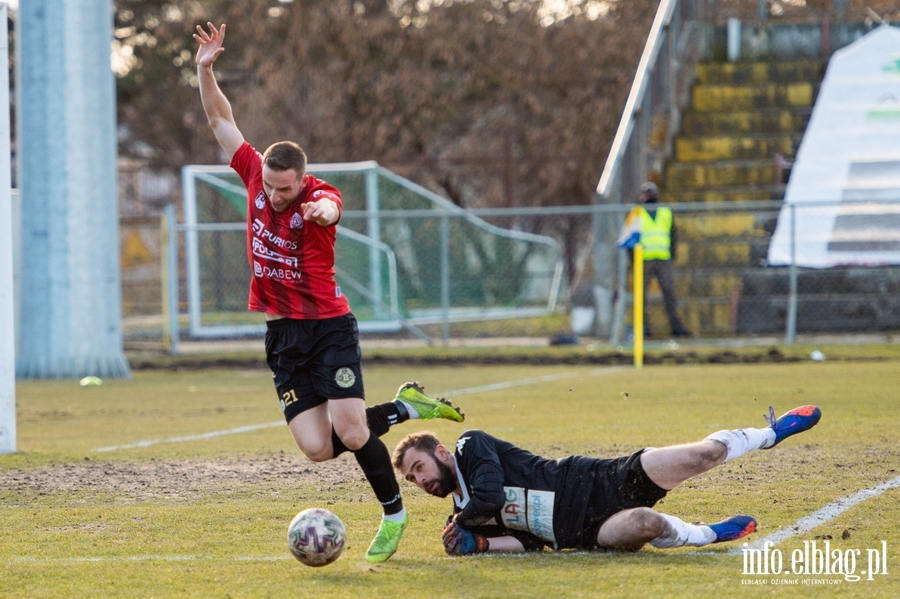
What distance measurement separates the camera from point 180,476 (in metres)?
7.86

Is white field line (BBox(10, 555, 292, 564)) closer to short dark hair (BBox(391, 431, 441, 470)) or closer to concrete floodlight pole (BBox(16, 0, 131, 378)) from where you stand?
short dark hair (BBox(391, 431, 441, 470))

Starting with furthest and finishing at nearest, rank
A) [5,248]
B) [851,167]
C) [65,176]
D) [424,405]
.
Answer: [851,167] < [65,176] < [5,248] < [424,405]

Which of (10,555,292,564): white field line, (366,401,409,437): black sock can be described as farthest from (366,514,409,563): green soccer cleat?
(366,401,409,437): black sock


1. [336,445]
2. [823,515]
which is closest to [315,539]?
[336,445]

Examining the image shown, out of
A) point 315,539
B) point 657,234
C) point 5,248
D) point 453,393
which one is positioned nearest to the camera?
point 315,539

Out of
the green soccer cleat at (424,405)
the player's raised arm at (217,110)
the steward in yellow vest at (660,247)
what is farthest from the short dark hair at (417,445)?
the steward in yellow vest at (660,247)

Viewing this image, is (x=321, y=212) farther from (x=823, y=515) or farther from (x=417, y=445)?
(x=823, y=515)

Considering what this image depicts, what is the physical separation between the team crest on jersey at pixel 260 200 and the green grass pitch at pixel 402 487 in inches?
64.3

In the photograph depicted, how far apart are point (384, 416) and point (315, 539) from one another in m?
1.36

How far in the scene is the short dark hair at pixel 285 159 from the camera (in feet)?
18.6

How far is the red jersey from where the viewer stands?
19.5 feet

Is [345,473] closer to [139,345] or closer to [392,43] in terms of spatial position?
[139,345]

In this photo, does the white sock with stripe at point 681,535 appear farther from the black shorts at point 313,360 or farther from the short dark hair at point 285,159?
the short dark hair at point 285,159

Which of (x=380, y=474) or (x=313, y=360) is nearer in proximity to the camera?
(x=380, y=474)
